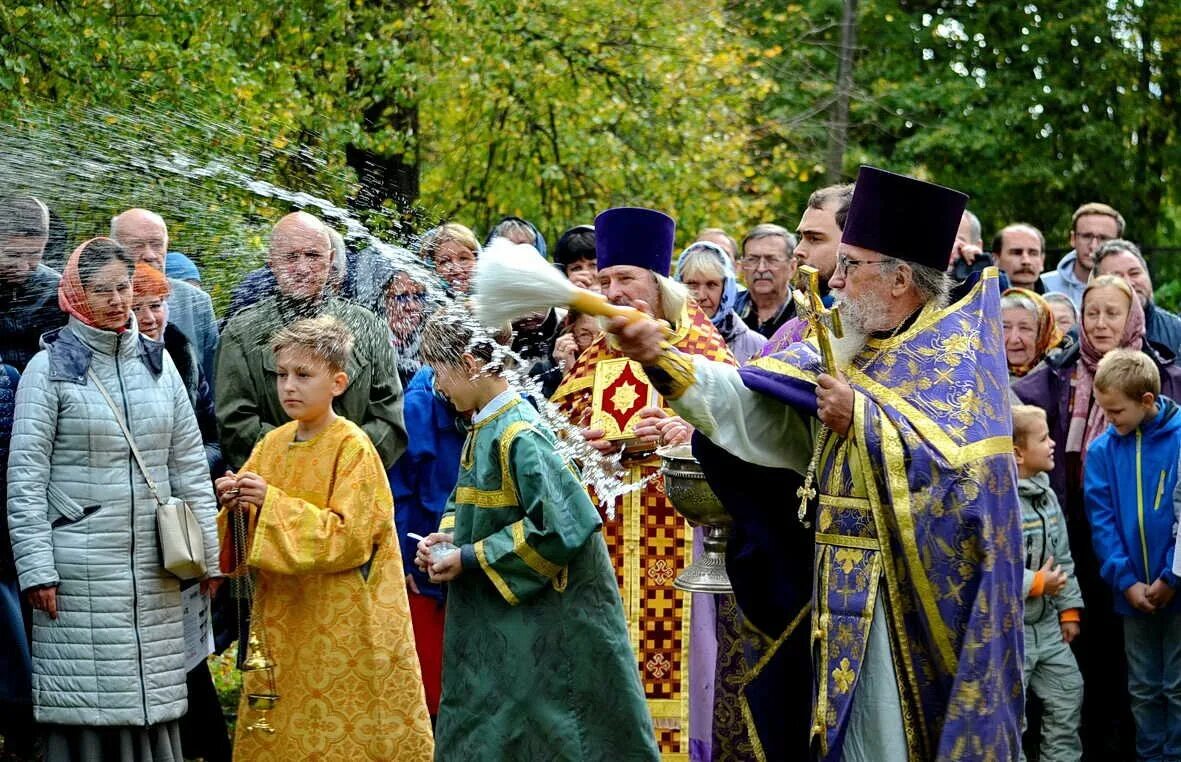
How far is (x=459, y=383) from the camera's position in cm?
618

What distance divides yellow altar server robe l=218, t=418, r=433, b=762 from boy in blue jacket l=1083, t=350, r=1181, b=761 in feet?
A: 11.3

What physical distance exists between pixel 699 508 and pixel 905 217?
4.24 ft

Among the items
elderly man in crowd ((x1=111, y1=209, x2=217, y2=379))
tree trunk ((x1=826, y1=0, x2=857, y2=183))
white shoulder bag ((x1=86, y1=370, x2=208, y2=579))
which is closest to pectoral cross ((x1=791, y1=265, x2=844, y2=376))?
white shoulder bag ((x1=86, y1=370, x2=208, y2=579))

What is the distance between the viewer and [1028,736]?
28.1 feet

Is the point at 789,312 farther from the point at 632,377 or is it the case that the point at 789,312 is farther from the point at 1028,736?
the point at 1028,736

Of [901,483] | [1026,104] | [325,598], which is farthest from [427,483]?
[1026,104]

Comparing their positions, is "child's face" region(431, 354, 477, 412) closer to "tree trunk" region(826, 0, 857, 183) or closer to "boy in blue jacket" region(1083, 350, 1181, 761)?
"boy in blue jacket" region(1083, 350, 1181, 761)

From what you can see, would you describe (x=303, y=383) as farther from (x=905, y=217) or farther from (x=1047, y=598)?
(x=1047, y=598)

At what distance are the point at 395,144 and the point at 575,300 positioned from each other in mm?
6842

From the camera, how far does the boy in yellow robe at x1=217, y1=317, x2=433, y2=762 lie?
6633 millimetres

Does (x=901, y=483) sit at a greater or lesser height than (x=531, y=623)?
greater

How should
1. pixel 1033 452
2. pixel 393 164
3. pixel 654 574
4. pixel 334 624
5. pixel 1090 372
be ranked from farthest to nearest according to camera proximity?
pixel 393 164 < pixel 1090 372 < pixel 1033 452 < pixel 654 574 < pixel 334 624

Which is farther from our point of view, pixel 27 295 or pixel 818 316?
pixel 27 295

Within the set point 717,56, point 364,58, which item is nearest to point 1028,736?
→ point 364,58
